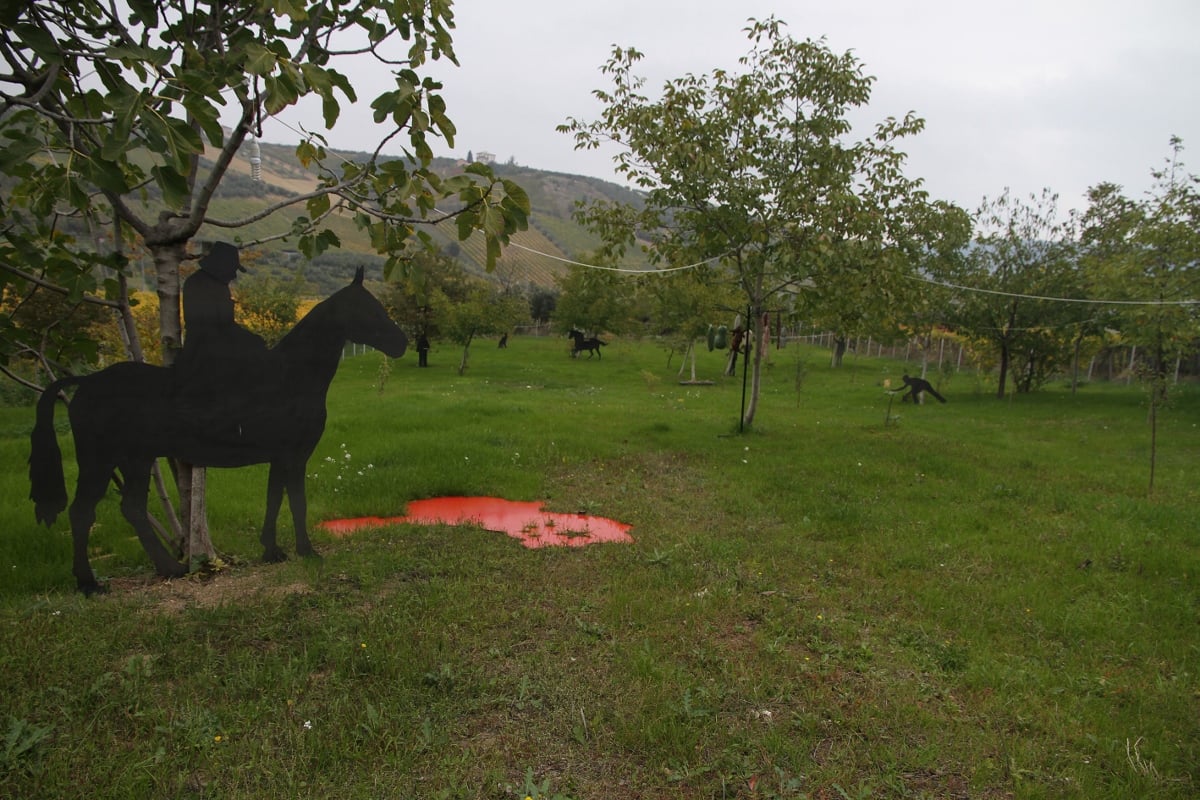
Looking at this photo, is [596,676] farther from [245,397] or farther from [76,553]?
[76,553]

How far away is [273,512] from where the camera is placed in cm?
473

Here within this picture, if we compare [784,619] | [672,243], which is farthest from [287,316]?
[784,619]

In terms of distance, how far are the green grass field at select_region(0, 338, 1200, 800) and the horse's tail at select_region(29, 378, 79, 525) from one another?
0.60 m

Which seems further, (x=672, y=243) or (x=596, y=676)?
(x=672, y=243)

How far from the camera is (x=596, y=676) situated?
359cm

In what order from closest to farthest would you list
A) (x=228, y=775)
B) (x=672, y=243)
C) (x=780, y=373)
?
(x=228, y=775)
(x=672, y=243)
(x=780, y=373)

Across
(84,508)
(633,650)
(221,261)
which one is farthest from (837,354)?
(84,508)

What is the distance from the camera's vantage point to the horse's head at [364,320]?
4645mm

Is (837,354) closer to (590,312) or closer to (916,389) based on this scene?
(590,312)

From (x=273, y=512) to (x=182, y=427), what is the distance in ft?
2.88

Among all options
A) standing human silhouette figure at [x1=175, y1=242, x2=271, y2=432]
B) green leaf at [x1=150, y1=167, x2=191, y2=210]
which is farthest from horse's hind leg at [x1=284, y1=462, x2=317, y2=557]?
green leaf at [x1=150, y1=167, x2=191, y2=210]

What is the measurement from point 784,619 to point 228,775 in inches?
127

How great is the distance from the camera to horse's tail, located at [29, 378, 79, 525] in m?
3.97

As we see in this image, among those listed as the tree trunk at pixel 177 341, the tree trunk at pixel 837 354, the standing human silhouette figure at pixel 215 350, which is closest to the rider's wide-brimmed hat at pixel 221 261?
the standing human silhouette figure at pixel 215 350
